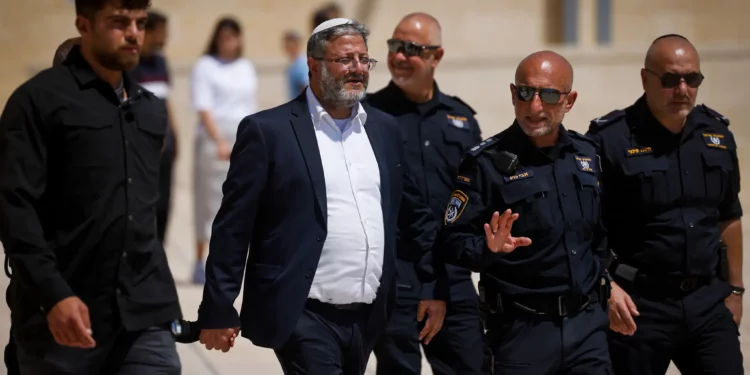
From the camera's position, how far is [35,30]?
47.8 ft

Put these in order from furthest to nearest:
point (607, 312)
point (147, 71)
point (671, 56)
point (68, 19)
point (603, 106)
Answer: point (68, 19) < point (603, 106) < point (147, 71) < point (671, 56) < point (607, 312)

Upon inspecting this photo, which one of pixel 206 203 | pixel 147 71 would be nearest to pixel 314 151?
pixel 147 71

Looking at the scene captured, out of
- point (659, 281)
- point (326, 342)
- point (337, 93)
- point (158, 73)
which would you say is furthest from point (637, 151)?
point (158, 73)

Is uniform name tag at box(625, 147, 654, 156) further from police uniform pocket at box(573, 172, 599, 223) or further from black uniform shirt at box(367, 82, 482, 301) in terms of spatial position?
black uniform shirt at box(367, 82, 482, 301)

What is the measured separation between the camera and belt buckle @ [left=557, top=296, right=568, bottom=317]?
466 centimetres

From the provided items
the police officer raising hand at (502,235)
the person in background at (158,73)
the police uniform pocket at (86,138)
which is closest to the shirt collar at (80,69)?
the police uniform pocket at (86,138)

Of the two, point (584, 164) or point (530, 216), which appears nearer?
point (530, 216)

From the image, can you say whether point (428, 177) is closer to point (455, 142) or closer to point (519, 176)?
point (455, 142)

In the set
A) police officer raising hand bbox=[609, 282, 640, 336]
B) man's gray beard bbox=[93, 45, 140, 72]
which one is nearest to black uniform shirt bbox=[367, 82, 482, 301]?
police officer raising hand bbox=[609, 282, 640, 336]

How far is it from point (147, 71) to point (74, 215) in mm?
5094

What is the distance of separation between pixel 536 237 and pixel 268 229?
104 centimetres

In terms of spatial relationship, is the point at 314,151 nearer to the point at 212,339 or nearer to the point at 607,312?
the point at 212,339

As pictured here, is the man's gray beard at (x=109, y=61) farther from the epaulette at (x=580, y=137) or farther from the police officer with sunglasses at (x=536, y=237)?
the epaulette at (x=580, y=137)

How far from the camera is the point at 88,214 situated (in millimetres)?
4453
